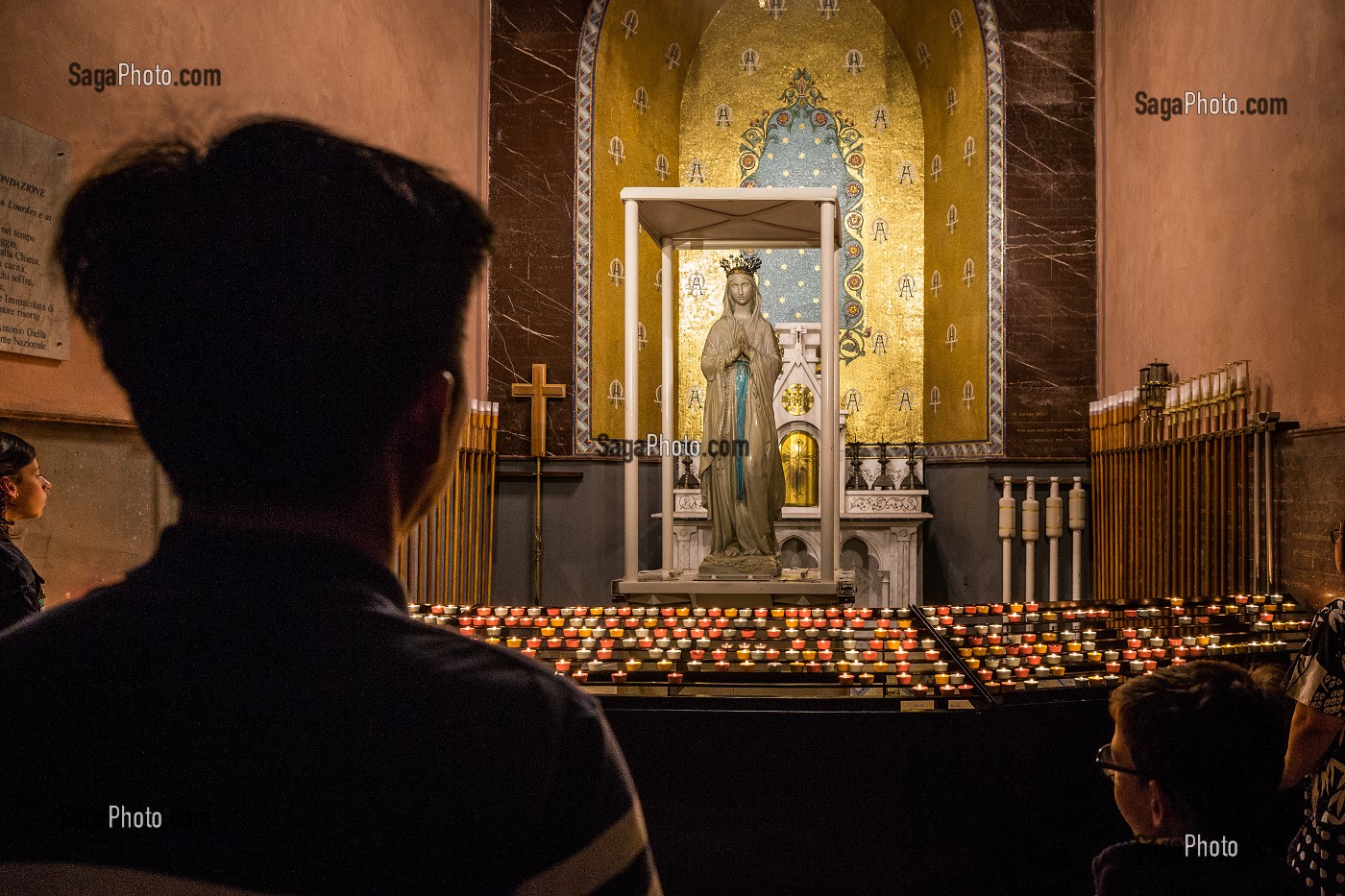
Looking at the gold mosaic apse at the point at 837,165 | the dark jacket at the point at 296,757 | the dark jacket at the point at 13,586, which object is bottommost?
the dark jacket at the point at 13,586

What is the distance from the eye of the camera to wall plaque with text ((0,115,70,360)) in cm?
298

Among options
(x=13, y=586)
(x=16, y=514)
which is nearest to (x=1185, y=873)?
(x=13, y=586)

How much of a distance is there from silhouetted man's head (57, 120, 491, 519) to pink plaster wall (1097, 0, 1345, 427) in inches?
164

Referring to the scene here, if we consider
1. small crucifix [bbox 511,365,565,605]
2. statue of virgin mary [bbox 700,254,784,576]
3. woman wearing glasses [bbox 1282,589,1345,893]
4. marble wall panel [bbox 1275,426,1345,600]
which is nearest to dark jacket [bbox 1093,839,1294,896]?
woman wearing glasses [bbox 1282,589,1345,893]

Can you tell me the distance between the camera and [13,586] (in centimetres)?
222

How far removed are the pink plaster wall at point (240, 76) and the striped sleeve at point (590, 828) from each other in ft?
1.63

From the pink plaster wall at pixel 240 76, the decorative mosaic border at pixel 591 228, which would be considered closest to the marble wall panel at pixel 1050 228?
the decorative mosaic border at pixel 591 228

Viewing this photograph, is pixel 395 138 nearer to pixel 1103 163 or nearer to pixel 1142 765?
pixel 1103 163

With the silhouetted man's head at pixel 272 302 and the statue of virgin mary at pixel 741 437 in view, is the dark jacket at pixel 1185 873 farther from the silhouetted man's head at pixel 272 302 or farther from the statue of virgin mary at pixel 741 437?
the statue of virgin mary at pixel 741 437

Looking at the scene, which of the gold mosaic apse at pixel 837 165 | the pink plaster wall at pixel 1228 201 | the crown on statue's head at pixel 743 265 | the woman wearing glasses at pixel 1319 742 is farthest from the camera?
the gold mosaic apse at pixel 837 165

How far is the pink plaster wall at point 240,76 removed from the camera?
3.13 m

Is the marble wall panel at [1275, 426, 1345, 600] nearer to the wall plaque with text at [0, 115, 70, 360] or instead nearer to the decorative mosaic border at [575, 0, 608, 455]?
the decorative mosaic border at [575, 0, 608, 455]

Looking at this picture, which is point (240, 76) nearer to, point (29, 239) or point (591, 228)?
point (29, 239)

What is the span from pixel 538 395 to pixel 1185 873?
5.85 meters
